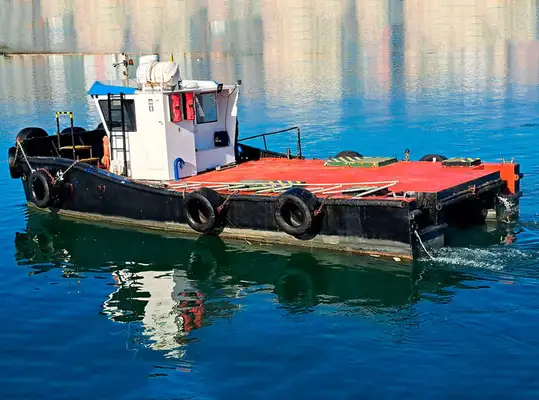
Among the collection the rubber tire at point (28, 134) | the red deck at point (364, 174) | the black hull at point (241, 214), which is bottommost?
the black hull at point (241, 214)

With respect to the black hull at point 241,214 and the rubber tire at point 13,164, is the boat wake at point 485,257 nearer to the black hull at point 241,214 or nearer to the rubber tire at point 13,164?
the black hull at point 241,214

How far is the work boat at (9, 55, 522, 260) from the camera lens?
16.0 m

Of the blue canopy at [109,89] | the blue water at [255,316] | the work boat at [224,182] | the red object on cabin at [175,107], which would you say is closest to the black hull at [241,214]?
the work boat at [224,182]

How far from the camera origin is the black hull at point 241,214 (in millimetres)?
15609

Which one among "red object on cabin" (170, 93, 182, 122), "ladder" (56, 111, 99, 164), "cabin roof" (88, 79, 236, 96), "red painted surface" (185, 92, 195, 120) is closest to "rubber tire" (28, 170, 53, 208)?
"ladder" (56, 111, 99, 164)

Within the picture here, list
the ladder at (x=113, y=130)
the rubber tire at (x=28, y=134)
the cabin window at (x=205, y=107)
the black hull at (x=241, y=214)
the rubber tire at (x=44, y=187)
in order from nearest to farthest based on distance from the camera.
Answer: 1. the black hull at (x=241, y=214)
2. the ladder at (x=113, y=130)
3. the cabin window at (x=205, y=107)
4. the rubber tire at (x=44, y=187)
5. the rubber tire at (x=28, y=134)

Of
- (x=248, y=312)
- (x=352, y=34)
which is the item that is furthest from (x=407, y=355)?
(x=352, y=34)

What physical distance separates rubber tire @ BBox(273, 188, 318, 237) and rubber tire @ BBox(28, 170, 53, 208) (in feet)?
21.5

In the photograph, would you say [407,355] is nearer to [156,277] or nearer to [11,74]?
[156,277]

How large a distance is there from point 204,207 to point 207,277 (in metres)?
2.15

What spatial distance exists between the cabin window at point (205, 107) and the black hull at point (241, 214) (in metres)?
2.40

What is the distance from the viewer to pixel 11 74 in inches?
2746

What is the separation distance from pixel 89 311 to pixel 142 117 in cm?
637

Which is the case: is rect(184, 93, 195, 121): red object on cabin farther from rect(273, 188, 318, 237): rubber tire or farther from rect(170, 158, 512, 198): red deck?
rect(273, 188, 318, 237): rubber tire
